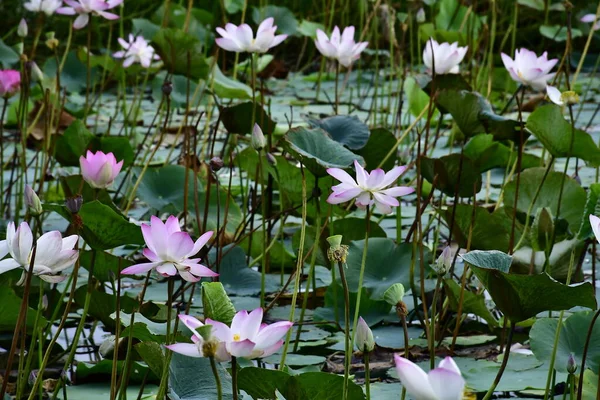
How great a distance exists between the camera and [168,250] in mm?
744

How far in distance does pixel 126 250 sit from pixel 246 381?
3.02 ft

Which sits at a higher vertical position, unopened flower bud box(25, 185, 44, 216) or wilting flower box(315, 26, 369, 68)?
unopened flower bud box(25, 185, 44, 216)

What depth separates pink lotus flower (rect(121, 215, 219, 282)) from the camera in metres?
0.74

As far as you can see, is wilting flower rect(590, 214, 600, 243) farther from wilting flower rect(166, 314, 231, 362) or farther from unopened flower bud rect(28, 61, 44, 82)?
unopened flower bud rect(28, 61, 44, 82)

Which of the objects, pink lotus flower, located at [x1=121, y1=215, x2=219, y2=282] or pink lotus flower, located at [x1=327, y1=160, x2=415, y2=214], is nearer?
pink lotus flower, located at [x1=121, y1=215, x2=219, y2=282]

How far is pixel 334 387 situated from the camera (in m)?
0.77

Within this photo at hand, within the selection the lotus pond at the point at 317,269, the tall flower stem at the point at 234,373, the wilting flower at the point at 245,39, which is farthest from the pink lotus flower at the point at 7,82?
the tall flower stem at the point at 234,373

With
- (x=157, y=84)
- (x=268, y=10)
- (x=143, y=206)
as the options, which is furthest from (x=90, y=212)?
(x=268, y=10)

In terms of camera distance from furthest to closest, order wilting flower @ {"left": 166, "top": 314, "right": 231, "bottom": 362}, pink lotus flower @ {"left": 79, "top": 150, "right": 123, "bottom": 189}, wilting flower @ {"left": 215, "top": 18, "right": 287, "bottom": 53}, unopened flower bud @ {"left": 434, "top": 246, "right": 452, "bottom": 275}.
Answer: wilting flower @ {"left": 215, "top": 18, "right": 287, "bottom": 53}
pink lotus flower @ {"left": 79, "top": 150, "right": 123, "bottom": 189}
unopened flower bud @ {"left": 434, "top": 246, "right": 452, "bottom": 275}
wilting flower @ {"left": 166, "top": 314, "right": 231, "bottom": 362}

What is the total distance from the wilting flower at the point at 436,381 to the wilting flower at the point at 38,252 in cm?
41

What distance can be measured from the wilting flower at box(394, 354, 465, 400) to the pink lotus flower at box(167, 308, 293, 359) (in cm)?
15

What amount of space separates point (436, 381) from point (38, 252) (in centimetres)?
45

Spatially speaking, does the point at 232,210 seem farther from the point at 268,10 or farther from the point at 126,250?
the point at 268,10

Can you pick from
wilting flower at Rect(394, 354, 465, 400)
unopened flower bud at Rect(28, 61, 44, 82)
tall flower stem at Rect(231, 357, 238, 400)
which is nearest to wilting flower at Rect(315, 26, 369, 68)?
unopened flower bud at Rect(28, 61, 44, 82)
